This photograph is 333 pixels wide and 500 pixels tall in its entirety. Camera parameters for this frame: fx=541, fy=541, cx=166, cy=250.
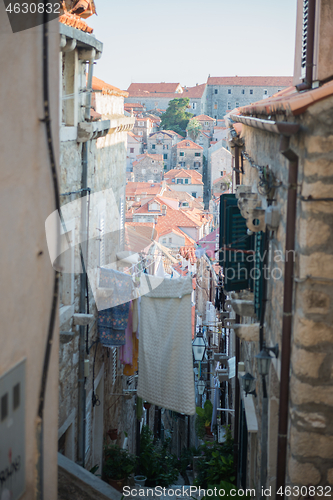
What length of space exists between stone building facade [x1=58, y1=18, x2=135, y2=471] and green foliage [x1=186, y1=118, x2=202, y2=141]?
8202cm

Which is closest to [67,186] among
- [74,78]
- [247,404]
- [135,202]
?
[74,78]

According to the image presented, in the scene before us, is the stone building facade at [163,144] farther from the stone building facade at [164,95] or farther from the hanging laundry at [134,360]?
the hanging laundry at [134,360]

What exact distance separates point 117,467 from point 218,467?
2.07m

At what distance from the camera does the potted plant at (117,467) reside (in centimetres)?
1034

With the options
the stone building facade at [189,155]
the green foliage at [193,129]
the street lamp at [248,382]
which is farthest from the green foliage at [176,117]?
the street lamp at [248,382]

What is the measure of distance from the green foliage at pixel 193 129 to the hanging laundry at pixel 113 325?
84.3m

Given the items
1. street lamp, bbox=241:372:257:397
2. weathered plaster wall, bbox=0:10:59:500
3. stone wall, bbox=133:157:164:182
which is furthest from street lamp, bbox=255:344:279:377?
stone wall, bbox=133:157:164:182

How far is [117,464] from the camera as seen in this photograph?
10508mm

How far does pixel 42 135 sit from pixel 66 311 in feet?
15.7

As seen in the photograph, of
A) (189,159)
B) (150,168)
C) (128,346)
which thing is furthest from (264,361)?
(189,159)

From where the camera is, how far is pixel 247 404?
7664 millimetres

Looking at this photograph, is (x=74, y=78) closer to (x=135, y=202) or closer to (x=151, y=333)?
(x=151, y=333)

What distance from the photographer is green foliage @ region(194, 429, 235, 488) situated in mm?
9414

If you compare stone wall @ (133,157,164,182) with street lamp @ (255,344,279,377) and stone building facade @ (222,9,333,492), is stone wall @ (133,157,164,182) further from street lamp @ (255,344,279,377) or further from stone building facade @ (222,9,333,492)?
street lamp @ (255,344,279,377)
